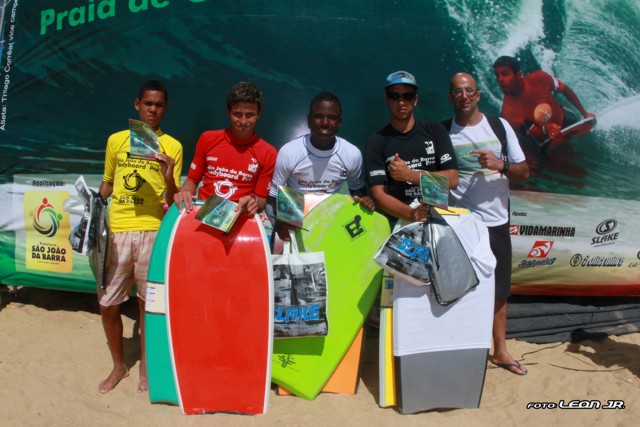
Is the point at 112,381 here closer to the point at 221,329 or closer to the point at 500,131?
the point at 221,329

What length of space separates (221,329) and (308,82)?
1.70 meters

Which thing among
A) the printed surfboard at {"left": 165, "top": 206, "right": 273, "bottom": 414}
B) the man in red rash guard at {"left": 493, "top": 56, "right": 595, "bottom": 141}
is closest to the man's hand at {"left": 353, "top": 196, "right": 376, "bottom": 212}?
the printed surfboard at {"left": 165, "top": 206, "right": 273, "bottom": 414}

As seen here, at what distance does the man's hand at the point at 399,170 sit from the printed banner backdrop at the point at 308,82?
0.85m

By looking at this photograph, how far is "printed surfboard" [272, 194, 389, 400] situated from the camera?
108 inches

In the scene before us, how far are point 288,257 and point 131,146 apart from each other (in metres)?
0.93

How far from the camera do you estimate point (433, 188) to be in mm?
2496

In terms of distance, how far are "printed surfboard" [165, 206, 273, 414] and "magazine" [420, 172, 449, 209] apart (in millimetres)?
820

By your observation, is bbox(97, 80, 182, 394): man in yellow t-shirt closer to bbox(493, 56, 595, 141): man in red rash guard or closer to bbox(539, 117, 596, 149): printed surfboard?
bbox(493, 56, 595, 141): man in red rash guard

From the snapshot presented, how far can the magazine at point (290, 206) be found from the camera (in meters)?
2.58

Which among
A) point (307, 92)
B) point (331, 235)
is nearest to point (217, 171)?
point (331, 235)

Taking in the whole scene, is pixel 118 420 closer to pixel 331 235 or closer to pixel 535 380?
pixel 331 235

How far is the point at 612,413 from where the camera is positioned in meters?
2.78

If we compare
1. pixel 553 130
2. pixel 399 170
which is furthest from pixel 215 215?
pixel 553 130

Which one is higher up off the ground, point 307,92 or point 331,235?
point 307,92
